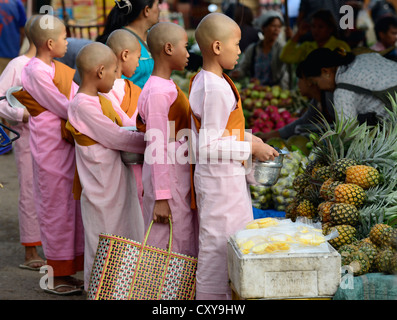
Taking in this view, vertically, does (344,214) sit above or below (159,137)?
below

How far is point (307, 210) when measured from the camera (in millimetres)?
3713

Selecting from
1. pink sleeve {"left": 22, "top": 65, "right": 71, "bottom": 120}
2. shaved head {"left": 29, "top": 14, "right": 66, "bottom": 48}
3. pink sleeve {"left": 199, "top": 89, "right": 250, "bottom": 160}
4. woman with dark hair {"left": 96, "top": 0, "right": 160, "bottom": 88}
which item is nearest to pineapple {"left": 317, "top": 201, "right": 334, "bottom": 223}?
pink sleeve {"left": 199, "top": 89, "right": 250, "bottom": 160}

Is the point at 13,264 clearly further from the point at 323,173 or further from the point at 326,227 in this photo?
the point at 326,227

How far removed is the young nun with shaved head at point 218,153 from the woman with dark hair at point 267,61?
17.0 ft

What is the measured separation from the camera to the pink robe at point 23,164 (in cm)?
473

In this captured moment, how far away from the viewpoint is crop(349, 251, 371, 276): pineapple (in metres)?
2.88

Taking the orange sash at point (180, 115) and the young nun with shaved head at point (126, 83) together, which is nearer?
the orange sash at point (180, 115)

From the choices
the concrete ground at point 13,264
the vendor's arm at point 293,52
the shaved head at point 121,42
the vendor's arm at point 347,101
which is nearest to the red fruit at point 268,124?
the vendor's arm at point 293,52

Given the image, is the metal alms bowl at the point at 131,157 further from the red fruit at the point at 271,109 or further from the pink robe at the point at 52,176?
the red fruit at the point at 271,109

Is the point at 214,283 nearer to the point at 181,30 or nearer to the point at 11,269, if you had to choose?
the point at 181,30

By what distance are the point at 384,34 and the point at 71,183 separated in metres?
5.85

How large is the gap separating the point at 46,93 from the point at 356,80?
2.35 m

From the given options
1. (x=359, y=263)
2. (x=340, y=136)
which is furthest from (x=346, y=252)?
(x=340, y=136)

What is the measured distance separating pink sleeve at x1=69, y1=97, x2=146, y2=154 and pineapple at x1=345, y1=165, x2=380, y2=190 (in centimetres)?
121
